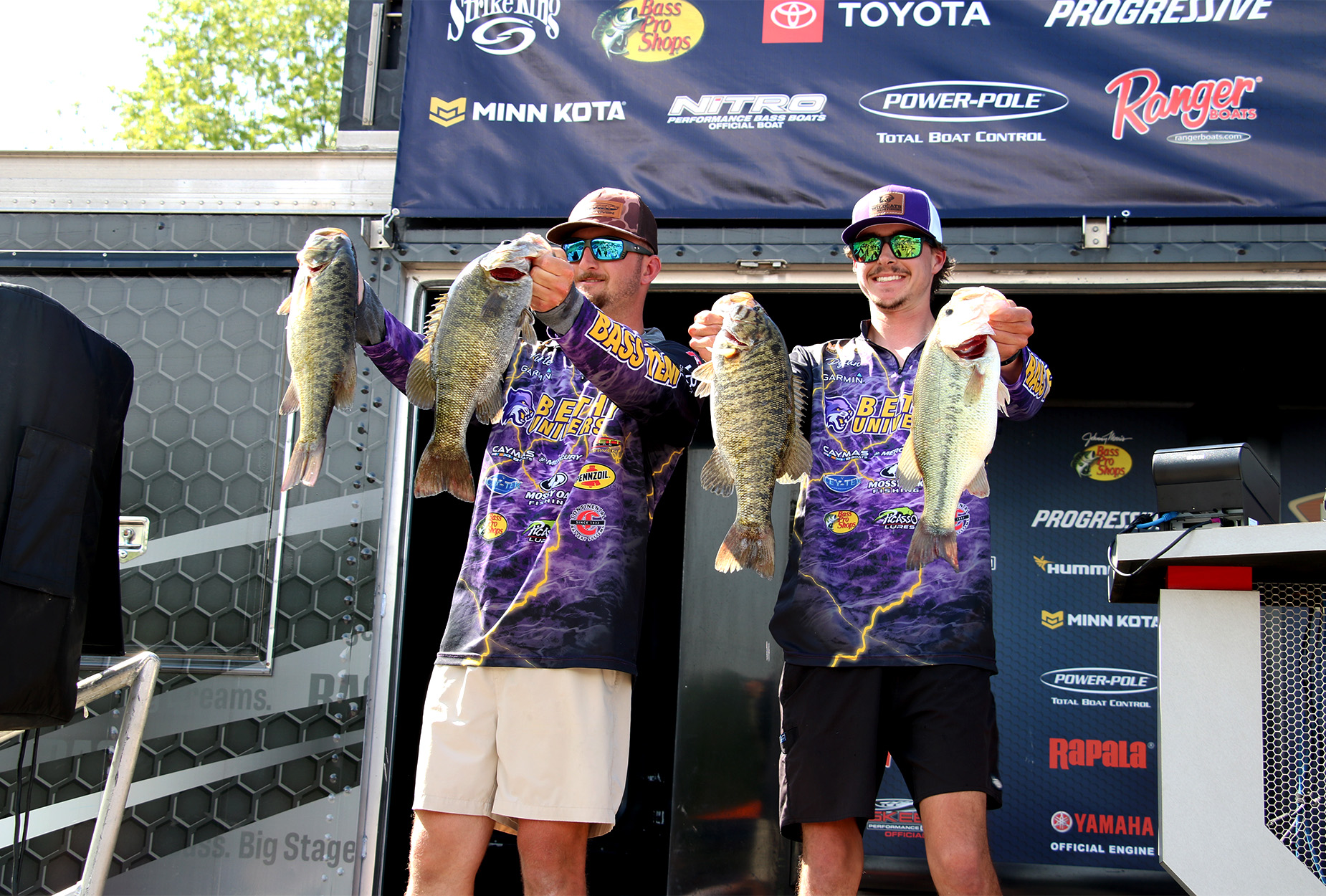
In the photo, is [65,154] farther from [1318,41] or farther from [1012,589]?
[1318,41]

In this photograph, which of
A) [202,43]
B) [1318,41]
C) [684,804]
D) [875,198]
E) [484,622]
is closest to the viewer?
[484,622]

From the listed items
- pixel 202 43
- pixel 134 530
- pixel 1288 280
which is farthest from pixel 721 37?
pixel 202 43

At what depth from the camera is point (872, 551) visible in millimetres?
2568

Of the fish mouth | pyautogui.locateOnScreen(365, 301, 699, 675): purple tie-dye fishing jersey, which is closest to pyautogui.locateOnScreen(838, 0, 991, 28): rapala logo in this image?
pyautogui.locateOnScreen(365, 301, 699, 675): purple tie-dye fishing jersey

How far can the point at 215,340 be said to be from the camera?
12.1 ft

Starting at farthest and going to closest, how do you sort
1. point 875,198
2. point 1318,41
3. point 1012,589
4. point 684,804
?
point 1012,589 < point 684,804 < point 1318,41 < point 875,198

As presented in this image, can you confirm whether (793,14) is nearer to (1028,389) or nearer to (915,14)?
(915,14)

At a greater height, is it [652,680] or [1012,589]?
[1012,589]

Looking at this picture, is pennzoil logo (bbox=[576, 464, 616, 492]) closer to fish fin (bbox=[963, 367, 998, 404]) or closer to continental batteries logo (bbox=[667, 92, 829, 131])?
fish fin (bbox=[963, 367, 998, 404])

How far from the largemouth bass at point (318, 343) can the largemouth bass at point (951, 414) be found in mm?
1390

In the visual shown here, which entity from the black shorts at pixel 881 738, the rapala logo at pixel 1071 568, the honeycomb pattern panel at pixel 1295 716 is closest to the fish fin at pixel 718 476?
the black shorts at pixel 881 738

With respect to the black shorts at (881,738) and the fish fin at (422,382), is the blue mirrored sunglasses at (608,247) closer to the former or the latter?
the fish fin at (422,382)

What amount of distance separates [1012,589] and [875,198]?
2.17m

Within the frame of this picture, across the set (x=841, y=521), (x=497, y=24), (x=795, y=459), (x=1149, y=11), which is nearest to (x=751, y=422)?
(x=795, y=459)
